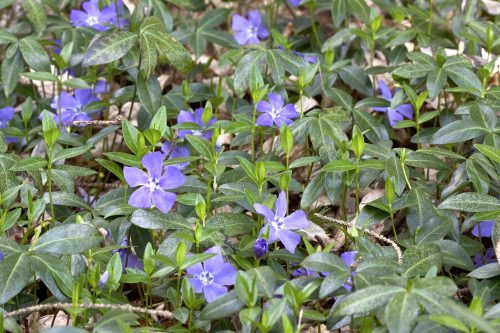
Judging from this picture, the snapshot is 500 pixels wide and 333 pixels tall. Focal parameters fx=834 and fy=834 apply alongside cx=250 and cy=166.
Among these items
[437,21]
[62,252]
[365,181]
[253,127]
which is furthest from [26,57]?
[437,21]

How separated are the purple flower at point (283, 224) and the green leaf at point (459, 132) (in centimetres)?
67

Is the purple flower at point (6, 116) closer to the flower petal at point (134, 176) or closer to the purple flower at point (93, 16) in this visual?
the purple flower at point (93, 16)

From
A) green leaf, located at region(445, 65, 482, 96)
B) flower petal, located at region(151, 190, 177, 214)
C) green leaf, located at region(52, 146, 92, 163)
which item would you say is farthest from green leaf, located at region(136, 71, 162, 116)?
green leaf, located at region(445, 65, 482, 96)

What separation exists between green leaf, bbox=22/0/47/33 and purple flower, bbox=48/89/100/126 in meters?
0.34

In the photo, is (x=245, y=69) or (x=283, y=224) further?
(x=245, y=69)

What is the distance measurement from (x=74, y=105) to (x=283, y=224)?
133 centimetres

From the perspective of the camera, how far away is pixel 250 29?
390 centimetres

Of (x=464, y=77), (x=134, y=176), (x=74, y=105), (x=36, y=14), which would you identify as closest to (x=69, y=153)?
(x=134, y=176)

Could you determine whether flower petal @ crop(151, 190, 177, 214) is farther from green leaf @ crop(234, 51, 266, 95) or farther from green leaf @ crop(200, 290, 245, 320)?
green leaf @ crop(234, 51, 266, 95)

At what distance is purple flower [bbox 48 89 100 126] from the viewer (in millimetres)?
3342

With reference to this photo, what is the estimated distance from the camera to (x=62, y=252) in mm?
2281

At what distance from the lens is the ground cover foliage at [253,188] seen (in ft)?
7.09

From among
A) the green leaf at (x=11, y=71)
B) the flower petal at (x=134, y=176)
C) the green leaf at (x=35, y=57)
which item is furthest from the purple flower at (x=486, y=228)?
→ the green leaf at (x=11, y=71)

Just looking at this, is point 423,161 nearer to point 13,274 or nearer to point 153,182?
point 153,182
